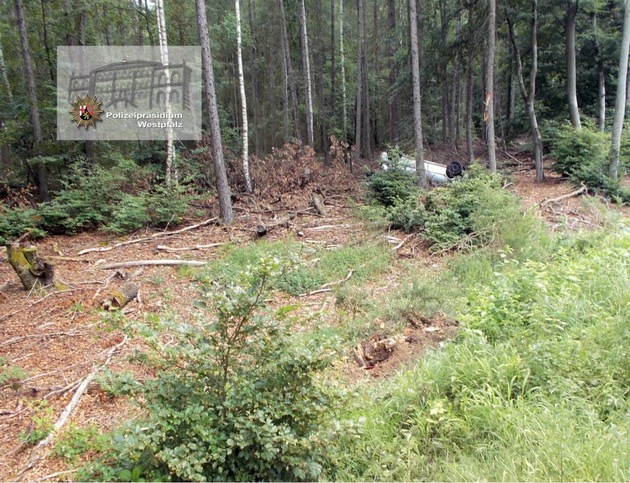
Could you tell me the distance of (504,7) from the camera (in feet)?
39.9

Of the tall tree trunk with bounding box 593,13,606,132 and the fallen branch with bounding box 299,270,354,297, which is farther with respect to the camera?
the tall tree trunk with bounding box 593,13,606,132

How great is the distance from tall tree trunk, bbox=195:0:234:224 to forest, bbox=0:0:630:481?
6 cm

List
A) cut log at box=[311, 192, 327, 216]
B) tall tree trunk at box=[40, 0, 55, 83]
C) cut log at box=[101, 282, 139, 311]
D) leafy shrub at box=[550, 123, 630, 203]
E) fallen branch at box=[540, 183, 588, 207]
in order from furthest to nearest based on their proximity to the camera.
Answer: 1. tall tree trunk at box=[40, 0, 55, 83]
2. cut log at box=[311, 192, 327, 216]
3. leafy shrub at box=[550, 123, 630, 203]
4. fallen branch at box=[540, 183, 588, 207]
5. cut log at box=[101, 282, 139, 311]

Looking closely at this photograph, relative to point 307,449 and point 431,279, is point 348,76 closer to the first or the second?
point 431,279

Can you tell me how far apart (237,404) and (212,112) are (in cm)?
805

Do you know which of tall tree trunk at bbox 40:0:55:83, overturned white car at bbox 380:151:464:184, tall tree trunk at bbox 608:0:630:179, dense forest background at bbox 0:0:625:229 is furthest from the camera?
tall tree trunk at bbox 40:0:55:83

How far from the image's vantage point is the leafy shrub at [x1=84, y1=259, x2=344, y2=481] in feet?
7.04


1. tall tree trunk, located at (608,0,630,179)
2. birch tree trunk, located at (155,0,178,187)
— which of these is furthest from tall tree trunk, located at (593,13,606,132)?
birch tree trunk, located at (155,0,178,187)

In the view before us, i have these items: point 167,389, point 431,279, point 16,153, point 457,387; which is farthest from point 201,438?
point 16,153

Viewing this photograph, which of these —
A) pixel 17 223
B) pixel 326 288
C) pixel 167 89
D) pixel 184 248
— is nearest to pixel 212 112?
pixel 167 89

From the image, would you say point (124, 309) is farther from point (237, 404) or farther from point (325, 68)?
point (325, 68)

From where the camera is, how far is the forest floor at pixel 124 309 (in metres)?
3.30

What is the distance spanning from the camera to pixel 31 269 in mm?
5766

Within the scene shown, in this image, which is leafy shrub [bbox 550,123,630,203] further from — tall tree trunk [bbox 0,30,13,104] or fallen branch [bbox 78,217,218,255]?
tall tree trunk [bbox 0,30,13,104]
